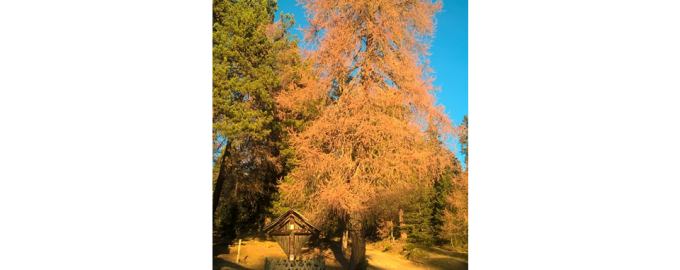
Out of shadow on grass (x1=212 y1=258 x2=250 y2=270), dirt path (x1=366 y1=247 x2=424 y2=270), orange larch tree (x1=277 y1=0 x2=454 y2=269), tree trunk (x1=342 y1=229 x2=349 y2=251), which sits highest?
orange larch tree (x1=277 y1=0 x2=454 y2=269)

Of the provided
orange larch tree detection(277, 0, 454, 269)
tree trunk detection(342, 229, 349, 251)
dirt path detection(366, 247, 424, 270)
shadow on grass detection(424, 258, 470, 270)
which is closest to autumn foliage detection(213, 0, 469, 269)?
orange larch tree detection(277, 0, 454, 269)

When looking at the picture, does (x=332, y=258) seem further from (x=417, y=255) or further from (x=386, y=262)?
(x=417, y=255)

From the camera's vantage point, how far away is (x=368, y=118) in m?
10.9

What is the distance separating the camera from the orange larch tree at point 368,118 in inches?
412

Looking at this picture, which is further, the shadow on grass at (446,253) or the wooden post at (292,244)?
the shadow on grass at (446,253)

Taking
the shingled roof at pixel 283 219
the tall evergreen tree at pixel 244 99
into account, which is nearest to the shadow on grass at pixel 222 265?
the tall evergreen tree at pixel 244 99

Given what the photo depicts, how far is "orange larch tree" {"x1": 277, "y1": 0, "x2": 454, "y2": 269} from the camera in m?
10.5

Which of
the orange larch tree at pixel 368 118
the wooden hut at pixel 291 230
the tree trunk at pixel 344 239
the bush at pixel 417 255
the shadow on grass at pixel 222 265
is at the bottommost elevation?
the shadow on grass at pixel 222 265

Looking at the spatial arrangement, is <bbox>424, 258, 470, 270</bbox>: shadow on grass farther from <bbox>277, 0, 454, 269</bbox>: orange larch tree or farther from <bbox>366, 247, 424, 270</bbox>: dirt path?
<bbox>277, 0, 454, 269</bbox>: orange larch tree

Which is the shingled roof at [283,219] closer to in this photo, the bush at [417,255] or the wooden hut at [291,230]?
the wooden hut at [291,230]
